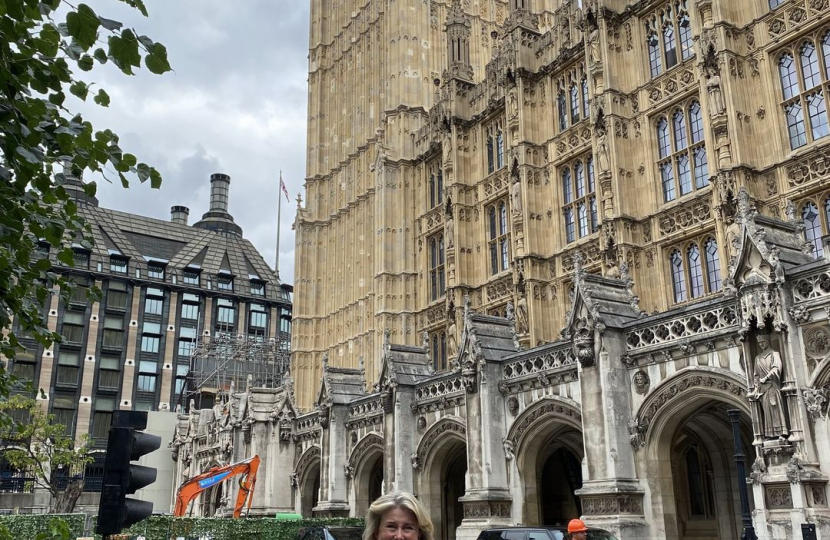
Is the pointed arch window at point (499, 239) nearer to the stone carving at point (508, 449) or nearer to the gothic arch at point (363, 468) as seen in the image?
the gothic arch at point (363, 468)

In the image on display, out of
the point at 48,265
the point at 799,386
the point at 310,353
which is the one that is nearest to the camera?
the point at 48,265

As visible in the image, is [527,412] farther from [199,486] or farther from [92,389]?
[92,389]

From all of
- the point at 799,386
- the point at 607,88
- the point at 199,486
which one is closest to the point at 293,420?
the point at 199,486

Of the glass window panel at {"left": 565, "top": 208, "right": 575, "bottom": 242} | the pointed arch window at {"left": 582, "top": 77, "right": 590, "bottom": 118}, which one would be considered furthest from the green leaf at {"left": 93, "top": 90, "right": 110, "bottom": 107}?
the pointed arch window at {"left": 582, "top": 77, "right": 590, "bottom": 118}

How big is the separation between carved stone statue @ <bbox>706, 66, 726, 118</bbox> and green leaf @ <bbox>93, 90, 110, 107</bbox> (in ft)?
79.0

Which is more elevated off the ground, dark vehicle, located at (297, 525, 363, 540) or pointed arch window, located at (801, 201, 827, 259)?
pointed arch window, located at (801, 201, 827, 259)

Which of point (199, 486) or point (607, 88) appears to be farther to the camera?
→ point (199, 486)

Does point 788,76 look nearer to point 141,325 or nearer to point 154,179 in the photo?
point 154,179

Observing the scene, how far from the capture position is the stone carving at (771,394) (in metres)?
16.6

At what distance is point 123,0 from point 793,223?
57.3ft

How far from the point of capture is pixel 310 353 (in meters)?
51.7

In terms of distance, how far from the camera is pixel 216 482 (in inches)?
1447

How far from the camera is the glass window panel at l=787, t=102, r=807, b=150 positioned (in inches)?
1021

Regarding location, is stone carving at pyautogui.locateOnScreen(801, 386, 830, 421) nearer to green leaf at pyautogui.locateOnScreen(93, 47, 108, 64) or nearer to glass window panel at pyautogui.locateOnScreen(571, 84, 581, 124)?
green leaf at pyautogui.locateOnScreen(93, 47, 108, 64)
